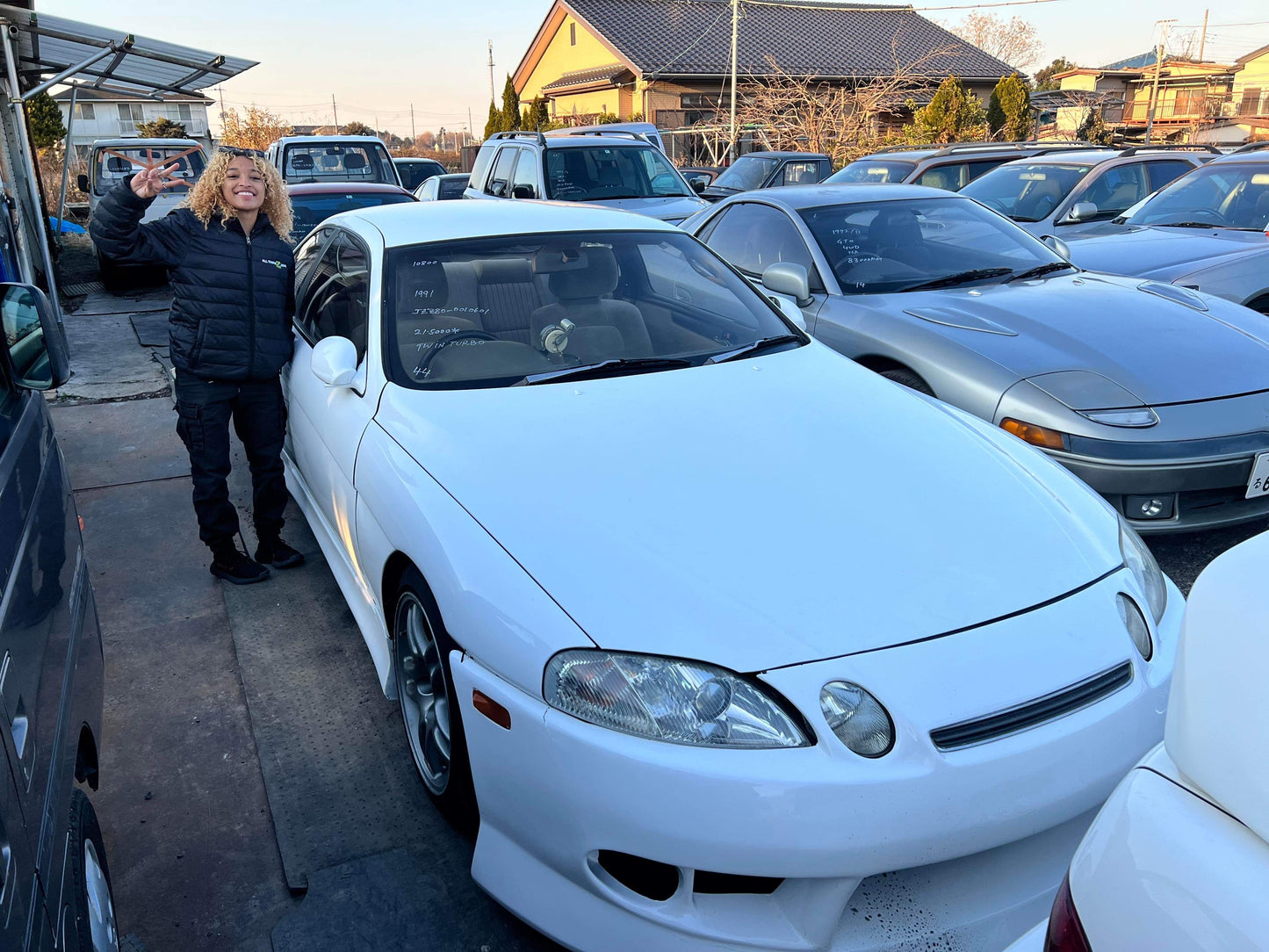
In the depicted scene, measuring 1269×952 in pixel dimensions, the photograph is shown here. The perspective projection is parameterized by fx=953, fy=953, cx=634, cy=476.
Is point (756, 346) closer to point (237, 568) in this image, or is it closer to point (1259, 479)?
point (1259, 479)

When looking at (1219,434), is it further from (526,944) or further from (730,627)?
(526,944)

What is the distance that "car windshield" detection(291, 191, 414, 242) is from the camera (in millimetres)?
9117

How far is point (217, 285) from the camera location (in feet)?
11.8

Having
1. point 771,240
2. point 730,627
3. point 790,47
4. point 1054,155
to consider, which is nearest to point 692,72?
point 790,47

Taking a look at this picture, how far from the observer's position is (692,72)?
2728cm

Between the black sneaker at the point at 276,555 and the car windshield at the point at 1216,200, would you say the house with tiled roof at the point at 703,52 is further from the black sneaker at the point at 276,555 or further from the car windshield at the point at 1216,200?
the black sneaker at the point at 276,555

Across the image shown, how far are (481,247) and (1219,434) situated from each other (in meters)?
2.84

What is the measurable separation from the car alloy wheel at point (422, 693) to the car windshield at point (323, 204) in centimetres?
736

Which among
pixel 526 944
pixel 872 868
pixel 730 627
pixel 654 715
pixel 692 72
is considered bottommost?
pixel 526 944

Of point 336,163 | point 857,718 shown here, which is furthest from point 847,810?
point 336,163

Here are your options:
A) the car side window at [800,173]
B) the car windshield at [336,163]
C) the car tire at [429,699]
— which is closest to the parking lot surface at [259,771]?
the car tire at [429,699]

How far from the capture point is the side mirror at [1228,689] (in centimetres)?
82

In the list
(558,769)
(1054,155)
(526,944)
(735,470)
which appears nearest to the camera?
(558,769)

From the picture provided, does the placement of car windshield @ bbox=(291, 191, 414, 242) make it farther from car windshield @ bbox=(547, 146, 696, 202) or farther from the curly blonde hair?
the curly blonde hair
